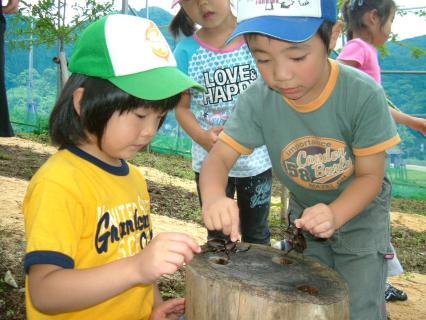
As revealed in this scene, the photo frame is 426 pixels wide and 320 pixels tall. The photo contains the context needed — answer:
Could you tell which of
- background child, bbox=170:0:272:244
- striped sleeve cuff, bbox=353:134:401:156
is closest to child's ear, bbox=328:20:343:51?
striped sleeve cuff, bbox=353:134:401:156

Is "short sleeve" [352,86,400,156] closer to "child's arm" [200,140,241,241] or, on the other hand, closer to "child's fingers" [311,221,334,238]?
"child's fingers" [311,221,334,238]

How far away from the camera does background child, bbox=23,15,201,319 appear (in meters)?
1.37

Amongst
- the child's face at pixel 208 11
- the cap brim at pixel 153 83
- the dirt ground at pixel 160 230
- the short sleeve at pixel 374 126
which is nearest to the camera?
the cap brim at pixel 153 83

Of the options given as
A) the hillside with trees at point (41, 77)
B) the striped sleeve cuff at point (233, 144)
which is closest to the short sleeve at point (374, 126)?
the striped sleeve cuff at point (233, 144)

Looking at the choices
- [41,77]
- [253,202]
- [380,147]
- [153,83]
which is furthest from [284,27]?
[41,77]

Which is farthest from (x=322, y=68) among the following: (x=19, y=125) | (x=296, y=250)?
(x=19, y=125)

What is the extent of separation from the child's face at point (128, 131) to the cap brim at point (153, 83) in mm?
93

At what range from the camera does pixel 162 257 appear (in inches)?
52.4

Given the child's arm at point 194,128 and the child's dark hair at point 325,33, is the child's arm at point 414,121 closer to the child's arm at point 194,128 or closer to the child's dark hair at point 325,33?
the child's arm at point 194,128

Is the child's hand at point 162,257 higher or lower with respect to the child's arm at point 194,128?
lower

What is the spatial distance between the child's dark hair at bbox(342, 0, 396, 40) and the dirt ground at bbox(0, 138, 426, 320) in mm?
1970

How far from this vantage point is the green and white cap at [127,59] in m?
1.58

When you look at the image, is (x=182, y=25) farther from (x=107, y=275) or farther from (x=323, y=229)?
(x=107, y=275)

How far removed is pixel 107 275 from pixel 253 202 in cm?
158
